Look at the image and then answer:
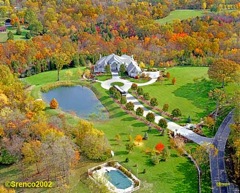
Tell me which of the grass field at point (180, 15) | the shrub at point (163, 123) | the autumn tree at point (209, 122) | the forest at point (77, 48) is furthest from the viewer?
the grass field at point (180, 15)

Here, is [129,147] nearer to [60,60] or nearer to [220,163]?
[220,163]

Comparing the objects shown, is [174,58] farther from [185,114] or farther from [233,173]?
[233,173]

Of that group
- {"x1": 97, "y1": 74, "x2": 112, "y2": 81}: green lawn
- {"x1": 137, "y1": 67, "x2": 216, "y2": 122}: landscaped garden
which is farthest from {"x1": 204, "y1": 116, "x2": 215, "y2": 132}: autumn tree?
{"x1": 97, "y1": 74, "x2": 112, "y2": 81}: green lawn

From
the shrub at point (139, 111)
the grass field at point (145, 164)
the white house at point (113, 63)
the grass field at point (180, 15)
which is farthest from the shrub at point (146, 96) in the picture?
the grass field at point (180, 15)

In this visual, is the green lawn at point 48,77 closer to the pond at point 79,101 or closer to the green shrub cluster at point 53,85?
the green shrub cluster at point 53,85

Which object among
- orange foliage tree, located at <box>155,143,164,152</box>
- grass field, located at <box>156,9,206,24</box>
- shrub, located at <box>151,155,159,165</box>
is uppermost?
grass field, located at <box>156,9,206,24</box>

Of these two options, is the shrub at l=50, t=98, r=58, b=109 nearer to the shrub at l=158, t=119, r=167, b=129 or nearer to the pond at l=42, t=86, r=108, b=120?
the pond at l=42, t=86, r=108, b=120
